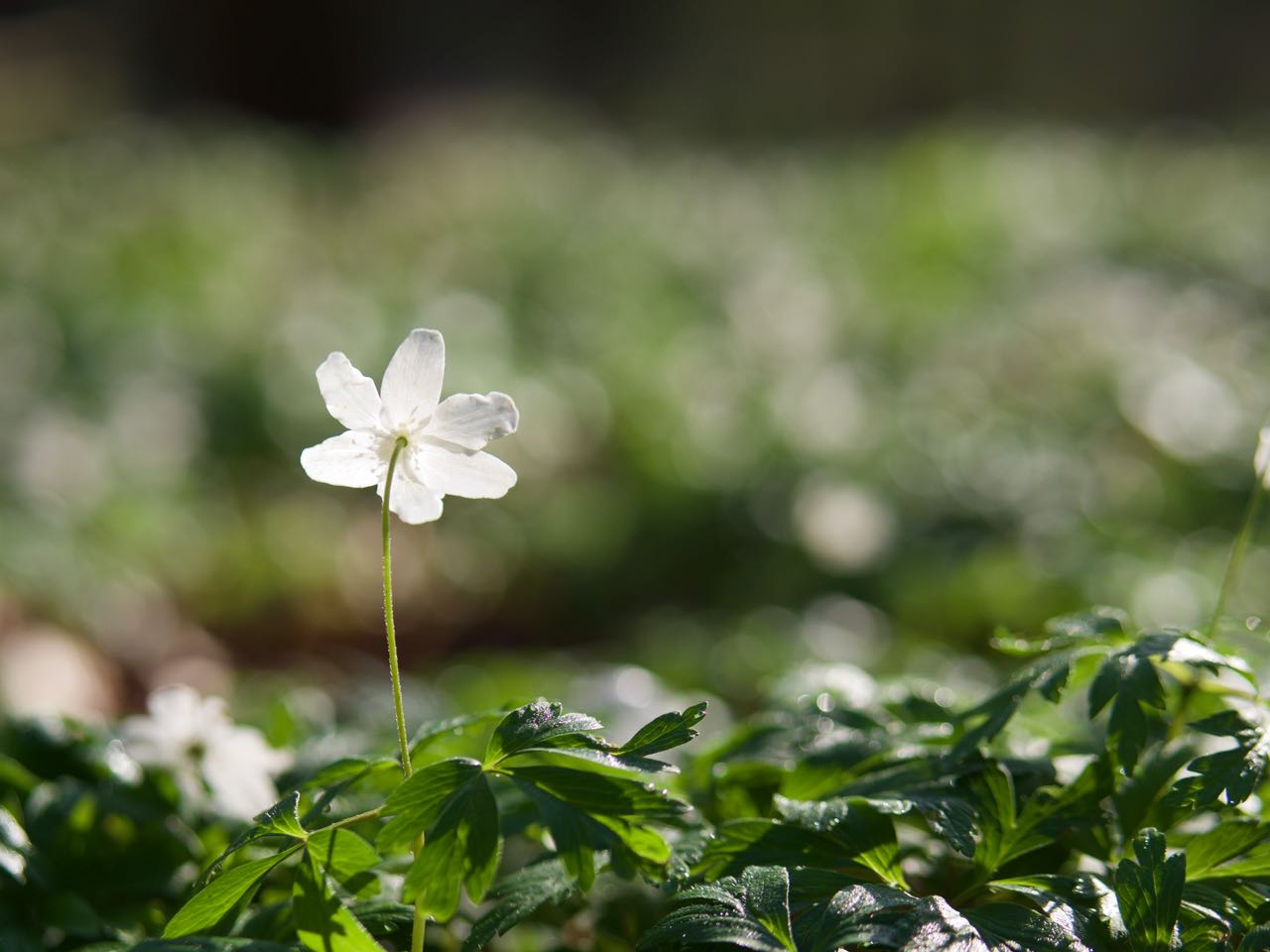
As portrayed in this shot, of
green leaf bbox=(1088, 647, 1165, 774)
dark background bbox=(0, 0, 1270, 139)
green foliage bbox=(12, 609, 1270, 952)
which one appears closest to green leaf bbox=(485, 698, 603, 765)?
green foliage bbox=(12, 609, 1270, 952)

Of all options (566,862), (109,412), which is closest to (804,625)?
(566,862)

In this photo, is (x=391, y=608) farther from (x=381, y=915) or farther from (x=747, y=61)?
(x=747, y=61)

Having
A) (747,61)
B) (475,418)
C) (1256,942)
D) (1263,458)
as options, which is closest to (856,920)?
(1256,942)

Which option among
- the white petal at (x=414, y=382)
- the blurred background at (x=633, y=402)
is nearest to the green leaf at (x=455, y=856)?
the white petal at (x=414, y=382)

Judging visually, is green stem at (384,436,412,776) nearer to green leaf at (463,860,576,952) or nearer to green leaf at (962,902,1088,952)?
green leaf at (463,860,576,952)

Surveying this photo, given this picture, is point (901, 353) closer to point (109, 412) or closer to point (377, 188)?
point (109, 412)
